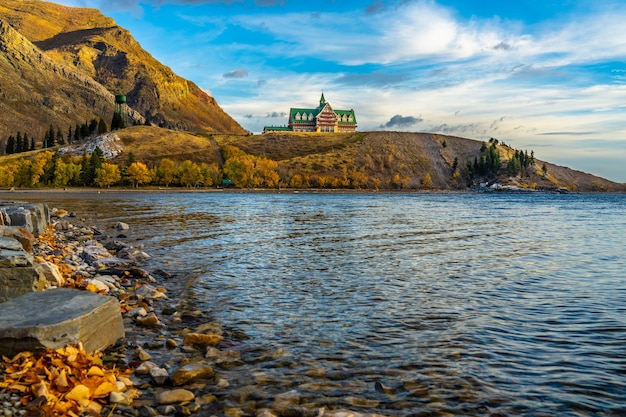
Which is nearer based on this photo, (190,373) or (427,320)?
(190,373)

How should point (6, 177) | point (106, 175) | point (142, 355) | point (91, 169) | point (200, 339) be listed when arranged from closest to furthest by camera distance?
point (142, 355) < point (200, 339) < point (6, 177) < point (106, 175) < point (91, 169)

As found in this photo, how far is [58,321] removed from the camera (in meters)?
Result: 9.00

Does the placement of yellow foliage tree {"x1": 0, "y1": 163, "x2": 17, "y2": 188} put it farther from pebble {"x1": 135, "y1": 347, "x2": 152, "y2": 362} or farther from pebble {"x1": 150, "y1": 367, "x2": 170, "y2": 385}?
pebble {"x1": 150, "y1": 367, "x2": 170, "y2": 385}

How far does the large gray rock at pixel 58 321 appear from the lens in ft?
28.3

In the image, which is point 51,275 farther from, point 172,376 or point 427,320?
point 427,320

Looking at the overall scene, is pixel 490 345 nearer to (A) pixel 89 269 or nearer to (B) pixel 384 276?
(B) pixel 384 276

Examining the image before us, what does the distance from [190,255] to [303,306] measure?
12983 millimetres

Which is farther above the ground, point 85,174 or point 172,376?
point 85,174

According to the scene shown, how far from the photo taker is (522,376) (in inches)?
389

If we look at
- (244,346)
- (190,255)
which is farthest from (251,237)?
(244,346)

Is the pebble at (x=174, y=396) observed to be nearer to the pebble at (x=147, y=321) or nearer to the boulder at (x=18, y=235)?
the pebble at (x=147, y=321)

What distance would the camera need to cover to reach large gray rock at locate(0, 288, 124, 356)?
28.3 feet

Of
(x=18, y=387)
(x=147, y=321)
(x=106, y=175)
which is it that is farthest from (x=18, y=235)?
(x=106, y=175)

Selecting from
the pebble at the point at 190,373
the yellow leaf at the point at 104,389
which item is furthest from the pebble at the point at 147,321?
the yellow leaf at the point at 104,389
